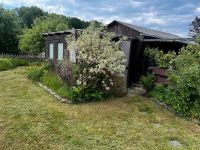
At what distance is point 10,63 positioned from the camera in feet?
67.0

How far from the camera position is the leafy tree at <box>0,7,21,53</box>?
106 feet

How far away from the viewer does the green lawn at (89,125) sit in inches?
256

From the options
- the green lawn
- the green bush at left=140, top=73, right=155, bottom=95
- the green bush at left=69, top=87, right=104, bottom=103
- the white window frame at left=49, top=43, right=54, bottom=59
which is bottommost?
the green lawn

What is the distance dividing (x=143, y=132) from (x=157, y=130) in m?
0.49

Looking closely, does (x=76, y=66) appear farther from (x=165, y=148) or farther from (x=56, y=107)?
(x=165, y=148)

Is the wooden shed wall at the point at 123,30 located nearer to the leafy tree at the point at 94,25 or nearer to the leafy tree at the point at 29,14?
the leafy tree at the point at 94,25

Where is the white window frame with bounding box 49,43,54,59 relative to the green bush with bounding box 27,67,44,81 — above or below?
above

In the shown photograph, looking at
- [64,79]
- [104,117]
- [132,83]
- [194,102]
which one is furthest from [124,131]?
[132,83]

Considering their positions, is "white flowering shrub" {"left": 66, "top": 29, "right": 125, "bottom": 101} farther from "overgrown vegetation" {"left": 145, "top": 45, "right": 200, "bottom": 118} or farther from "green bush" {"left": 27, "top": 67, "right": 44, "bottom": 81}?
"green bush" {"left": 27, "top": 67, "right": 44, "bottom": 81}

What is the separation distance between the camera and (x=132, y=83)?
1399 cm

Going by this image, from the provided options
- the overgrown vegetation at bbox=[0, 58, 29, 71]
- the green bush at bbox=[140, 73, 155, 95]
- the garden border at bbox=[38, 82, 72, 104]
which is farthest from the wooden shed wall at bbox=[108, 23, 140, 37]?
the overgrown vegetation at bbox=[0, 58, 29, 71]

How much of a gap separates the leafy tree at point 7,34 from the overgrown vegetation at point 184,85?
2563 cm

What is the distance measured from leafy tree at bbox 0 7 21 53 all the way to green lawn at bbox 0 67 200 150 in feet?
76.6

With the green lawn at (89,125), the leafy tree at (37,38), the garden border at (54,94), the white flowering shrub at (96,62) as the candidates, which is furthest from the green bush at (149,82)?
the leafy tree at (37,38)
